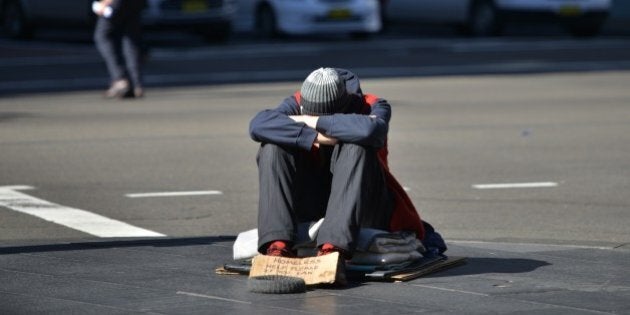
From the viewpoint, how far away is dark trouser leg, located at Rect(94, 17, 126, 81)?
19.2 m

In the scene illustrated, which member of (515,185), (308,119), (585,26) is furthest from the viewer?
(585,26)

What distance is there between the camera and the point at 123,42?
773 inches

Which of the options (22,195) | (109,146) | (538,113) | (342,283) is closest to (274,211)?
(342,283)

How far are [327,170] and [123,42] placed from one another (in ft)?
39.8

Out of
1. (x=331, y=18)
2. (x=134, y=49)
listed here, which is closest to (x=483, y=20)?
(x=331, y=18)

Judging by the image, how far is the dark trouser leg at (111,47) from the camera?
19.2 metres

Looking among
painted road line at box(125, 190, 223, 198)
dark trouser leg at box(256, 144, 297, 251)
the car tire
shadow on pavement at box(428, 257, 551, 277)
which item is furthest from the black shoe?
the car tire

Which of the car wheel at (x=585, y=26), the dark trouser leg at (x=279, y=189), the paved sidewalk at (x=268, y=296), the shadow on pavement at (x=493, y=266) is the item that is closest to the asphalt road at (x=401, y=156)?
the paved sidewalk at (x=268, y=296)

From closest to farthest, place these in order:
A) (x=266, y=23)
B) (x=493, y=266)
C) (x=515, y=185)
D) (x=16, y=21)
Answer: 1. (x=493, y=266)
2. (x=515, y=185)
3. (x=16, y=21)
4. (x=266, y=23)

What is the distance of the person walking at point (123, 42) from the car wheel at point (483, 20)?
11620 millimetres

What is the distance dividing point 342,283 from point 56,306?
4.49ft

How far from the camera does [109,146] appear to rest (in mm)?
14227

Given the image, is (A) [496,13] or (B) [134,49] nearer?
(B) [134,49]

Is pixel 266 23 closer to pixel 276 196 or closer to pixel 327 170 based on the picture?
pixel 327 170
